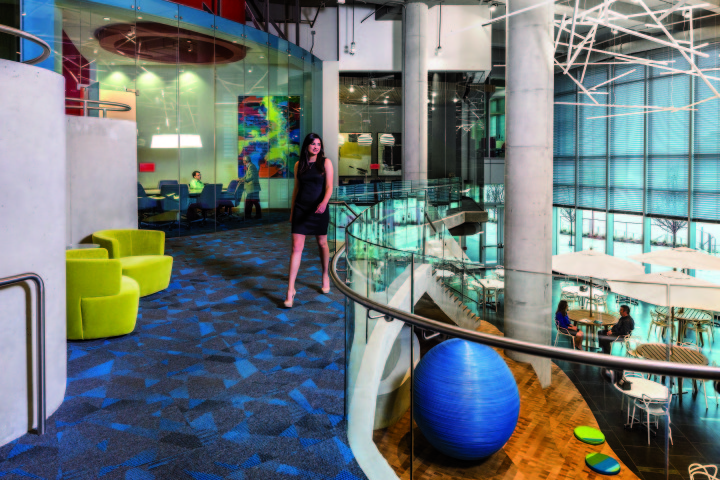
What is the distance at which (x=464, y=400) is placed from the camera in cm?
281

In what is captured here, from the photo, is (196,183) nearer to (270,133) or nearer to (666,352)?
(270,133)

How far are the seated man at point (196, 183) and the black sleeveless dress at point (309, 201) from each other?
7.29 m

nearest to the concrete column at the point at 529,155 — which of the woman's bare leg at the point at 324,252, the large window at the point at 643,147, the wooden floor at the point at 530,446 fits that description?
the woman's bare leg at the point at 324,252

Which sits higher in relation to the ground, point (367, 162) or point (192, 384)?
point (367, 162)

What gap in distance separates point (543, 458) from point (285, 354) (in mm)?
2536

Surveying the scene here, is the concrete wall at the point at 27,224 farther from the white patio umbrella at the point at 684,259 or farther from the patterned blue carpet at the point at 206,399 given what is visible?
the white patio umbrella at the point at 684,259

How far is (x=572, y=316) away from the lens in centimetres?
568

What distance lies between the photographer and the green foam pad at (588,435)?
9.52 feet

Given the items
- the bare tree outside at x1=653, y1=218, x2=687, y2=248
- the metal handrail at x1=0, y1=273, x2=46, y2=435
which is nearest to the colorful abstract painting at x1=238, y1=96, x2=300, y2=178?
the metal handrail at x1=0, y1=273, x2=46, y2=435

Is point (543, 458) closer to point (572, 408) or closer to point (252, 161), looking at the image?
point (572, 408)

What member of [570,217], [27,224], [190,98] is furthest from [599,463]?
[570,217]

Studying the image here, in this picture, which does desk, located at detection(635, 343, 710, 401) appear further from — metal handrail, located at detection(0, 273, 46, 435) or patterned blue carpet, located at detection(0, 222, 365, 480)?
metal handrail, located at detection(0, 273, 46, 435)

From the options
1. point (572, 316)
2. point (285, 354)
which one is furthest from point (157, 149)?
point (572, 316)

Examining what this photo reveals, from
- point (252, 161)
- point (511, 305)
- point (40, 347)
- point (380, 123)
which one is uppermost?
point (380, 123)
